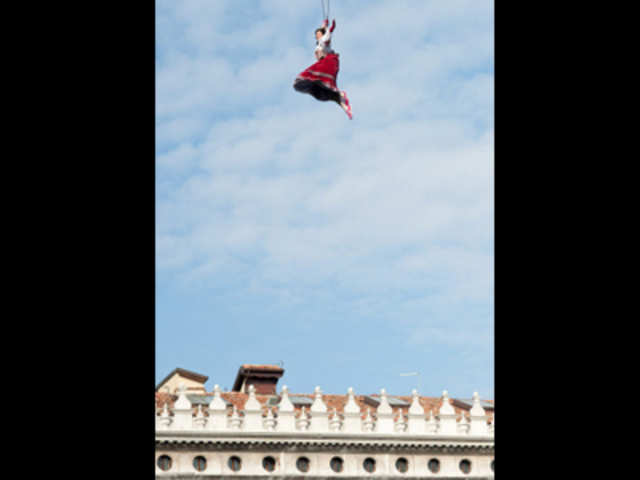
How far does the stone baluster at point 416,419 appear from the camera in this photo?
33.0 m

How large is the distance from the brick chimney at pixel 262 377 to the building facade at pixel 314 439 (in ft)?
9.09

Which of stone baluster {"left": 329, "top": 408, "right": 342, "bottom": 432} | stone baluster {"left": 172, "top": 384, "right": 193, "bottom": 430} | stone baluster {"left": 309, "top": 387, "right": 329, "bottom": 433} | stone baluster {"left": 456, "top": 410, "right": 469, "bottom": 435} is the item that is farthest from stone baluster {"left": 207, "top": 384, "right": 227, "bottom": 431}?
stone baluster {"left": 456, "top": 410, "right": 469, "bottom": 435}

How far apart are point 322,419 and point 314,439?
716 mm

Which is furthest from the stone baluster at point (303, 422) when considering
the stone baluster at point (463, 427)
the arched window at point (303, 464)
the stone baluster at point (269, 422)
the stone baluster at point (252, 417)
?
the stone baluster at point (463, 427)

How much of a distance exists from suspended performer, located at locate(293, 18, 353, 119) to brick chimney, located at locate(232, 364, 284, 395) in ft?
94.3

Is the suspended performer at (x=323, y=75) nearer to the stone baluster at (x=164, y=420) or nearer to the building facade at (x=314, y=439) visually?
the building facade at (x=314, y=439)

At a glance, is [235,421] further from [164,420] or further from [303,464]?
[303,464]

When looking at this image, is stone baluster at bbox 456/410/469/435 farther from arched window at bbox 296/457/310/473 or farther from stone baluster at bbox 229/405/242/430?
stone baluster at bbox 229/405/242/430

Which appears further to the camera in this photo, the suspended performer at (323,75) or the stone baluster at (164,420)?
the stone baluster at (164,420)

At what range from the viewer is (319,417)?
3244 cm

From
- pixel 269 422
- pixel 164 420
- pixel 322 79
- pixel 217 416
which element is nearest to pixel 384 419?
pixel 269 422
